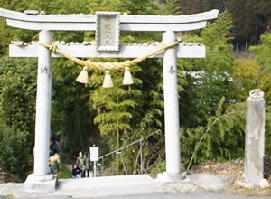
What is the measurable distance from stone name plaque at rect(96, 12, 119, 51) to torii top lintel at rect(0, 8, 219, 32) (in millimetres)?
87

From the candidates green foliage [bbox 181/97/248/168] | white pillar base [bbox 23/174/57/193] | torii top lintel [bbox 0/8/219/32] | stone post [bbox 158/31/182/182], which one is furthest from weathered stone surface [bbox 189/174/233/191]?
torii top lintel [bbox 0/8/219/32]

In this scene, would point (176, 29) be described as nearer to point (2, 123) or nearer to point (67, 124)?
point (2, 123)

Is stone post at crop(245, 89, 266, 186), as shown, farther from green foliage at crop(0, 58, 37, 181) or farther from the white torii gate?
green foliage at crop(0, 58, 37, 181)

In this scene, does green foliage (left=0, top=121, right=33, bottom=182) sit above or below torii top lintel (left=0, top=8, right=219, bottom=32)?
below

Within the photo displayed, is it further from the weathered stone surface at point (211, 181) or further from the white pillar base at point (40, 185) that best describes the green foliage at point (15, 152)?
the weathered stone surface at point (211, 181)

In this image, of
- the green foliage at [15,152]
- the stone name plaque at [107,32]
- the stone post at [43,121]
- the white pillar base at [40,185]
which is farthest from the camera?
the green foliage at [15,152]

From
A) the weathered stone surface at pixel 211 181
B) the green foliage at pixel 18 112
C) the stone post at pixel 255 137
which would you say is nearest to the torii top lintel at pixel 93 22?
the stone post at pixel 255 137

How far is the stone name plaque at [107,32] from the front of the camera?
230 inches

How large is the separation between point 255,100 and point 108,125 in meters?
3.78

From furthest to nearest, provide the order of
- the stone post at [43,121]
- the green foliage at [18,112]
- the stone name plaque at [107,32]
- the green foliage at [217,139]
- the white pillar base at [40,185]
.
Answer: the green foliage at [18,112] → the green foliage at [217,139] → the stone name plaque at [107,32] → the stone post at [43,121] → the white pillar base at [40,185]

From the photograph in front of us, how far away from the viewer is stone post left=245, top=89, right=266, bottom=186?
19.0 ft

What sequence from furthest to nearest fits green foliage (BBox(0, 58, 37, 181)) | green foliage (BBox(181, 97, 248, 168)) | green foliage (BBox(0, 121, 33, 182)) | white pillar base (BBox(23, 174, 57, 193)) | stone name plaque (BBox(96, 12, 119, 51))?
green foliage (BBox(0, 58, 37, 181))
green foliage (BBox(0, 121, 33, 182))
green foliage (BBox(181, 97, 248, 168))
stone name plaque (BBox(96, 12, 119, 51))
white pillar base (BBox(23, 174, 57, 193))

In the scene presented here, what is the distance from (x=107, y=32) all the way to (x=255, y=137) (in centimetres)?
291

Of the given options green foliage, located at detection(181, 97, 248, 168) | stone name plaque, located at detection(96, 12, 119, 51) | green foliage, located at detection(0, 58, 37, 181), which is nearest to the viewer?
stone name plaque, located at detection(96, 12, 119, 51)
